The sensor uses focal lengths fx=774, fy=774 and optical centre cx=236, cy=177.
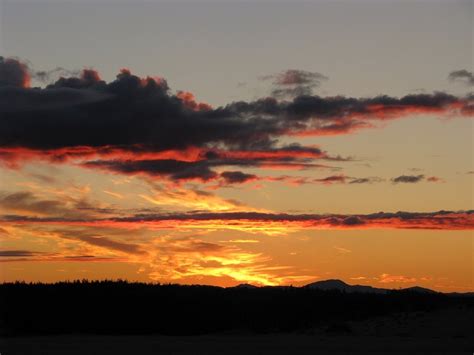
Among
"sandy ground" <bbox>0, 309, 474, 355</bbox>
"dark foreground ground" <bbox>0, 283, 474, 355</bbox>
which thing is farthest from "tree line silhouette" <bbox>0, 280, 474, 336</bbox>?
"sandy ground" <bbox>0, 309, 474, 355</bbox>

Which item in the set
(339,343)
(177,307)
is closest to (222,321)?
(177,307)

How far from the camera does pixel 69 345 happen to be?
31.5 meters

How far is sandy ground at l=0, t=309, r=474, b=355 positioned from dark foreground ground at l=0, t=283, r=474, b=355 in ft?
0.14

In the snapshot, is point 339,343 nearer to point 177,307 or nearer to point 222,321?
point 222,321

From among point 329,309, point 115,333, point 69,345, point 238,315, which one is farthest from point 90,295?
point 69,345

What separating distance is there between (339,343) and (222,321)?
17.4 m

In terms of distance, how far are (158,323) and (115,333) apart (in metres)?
3.47

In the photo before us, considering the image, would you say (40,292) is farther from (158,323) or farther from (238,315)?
(238,315)

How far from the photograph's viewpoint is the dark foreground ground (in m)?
30.8

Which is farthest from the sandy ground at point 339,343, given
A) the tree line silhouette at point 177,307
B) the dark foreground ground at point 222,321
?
the tree line silhouette at point 177,307

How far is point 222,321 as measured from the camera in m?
48.5

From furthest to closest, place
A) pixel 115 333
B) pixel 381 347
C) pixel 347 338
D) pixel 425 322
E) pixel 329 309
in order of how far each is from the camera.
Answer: pixel 329 309 → pixel 115 333 → pixel 425 322 → pixel 347 338 → pixel 381 347

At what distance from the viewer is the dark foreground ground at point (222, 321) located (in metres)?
30.8

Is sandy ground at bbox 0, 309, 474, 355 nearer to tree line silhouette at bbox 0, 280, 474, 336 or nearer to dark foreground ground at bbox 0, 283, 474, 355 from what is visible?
dark foreground ground at bbox 0, 283, 474, 355
